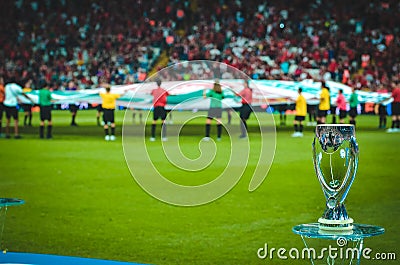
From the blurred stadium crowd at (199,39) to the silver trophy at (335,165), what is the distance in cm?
2959

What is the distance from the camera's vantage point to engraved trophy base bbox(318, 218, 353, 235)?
3832 mm

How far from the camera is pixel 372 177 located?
13.6 m

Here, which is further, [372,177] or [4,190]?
[372,177]

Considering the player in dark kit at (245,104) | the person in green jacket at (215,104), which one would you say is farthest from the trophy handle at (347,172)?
the player in dark kit at (245,104)

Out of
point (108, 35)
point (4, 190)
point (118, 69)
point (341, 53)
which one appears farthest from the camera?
point (108, 35)

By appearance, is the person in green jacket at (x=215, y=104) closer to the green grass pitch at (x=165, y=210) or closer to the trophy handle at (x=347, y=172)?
the green grass pitch at (x=165, y=210)

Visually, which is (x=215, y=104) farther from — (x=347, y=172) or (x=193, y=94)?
(x=347, y=172)

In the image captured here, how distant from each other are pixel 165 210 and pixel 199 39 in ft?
97.9

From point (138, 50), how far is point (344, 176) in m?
37.4

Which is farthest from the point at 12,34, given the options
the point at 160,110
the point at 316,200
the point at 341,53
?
the point at 316,200

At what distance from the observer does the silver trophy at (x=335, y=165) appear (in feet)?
12.4

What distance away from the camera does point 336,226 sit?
3871 millimetres

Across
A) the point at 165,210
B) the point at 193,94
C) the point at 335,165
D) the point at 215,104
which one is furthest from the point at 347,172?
the point at 193,94

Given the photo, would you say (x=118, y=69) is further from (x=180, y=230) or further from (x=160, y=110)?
(x=180, y=230)
